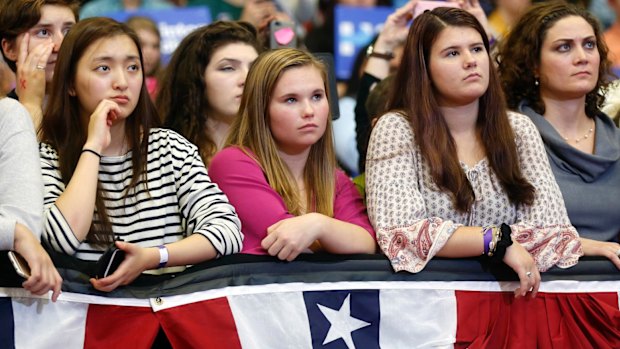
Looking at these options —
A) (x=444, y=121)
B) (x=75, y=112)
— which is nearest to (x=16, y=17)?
(x=75, y=112)

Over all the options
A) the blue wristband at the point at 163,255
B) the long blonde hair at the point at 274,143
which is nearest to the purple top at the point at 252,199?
the long blonde hair at the point at 274,143

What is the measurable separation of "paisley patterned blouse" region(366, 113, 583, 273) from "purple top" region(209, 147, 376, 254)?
10cm

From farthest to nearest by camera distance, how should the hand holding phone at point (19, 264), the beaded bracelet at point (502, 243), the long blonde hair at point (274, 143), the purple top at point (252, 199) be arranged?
the long blonde hair at point (274, 143)
the purple top at point (252, 199)
the beaded bracelet at point (502, 243)
the hand holding phone at point (19, 264)

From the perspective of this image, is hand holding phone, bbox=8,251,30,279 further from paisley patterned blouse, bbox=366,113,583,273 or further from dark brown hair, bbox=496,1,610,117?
dark brown hair, bbox=496,1,610,117

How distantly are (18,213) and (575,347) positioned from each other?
5.72 ft

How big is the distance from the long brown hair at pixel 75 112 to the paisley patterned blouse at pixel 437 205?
777mm

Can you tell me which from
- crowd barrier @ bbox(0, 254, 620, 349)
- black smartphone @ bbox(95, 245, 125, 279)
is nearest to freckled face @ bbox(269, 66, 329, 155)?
crowd barrier @ bbox(0, 254, 620, 349)

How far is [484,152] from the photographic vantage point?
3615mm

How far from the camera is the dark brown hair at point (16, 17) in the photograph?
3902 mm

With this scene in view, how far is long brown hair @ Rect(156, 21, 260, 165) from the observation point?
423cm

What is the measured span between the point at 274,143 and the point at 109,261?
0.91m

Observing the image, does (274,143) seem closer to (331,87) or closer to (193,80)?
(331,87)

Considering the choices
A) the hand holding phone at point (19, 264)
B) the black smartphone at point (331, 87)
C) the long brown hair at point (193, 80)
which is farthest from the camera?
the long brown hair at point (193, 80)

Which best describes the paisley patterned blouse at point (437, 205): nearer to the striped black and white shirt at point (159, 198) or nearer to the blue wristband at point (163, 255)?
the striped black and white shirt at point (159, 198)
